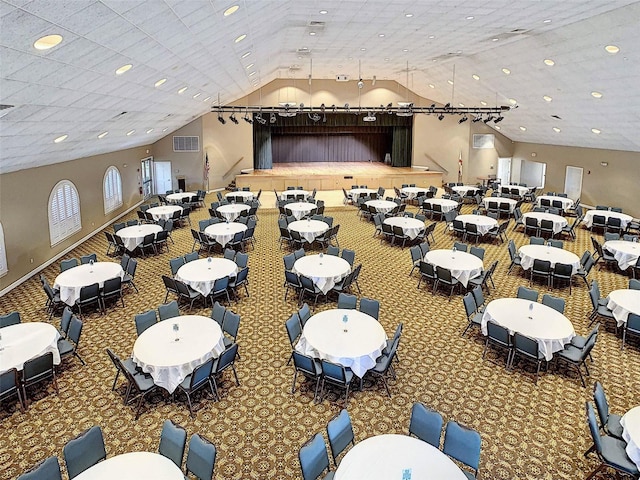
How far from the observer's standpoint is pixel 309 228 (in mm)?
13844

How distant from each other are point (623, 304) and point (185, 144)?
21.5m

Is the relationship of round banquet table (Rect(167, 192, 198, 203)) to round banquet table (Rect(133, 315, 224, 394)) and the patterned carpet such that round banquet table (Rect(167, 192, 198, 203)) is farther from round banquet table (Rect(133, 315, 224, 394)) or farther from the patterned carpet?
round banquet table (Rect(133, 315, 224, 394))

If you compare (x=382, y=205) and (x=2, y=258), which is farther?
(x=382, y=205)

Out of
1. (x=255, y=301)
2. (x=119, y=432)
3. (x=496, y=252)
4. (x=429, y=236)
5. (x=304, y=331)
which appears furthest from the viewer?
(x=429, y=236)

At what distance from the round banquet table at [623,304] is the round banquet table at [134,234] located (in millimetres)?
11941

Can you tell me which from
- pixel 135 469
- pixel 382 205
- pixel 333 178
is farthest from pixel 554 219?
pixel 135 469

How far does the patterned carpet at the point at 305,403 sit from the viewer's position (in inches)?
230

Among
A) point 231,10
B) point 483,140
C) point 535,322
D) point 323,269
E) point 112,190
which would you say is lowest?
point 535,322

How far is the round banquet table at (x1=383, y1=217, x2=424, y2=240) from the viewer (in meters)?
14.4

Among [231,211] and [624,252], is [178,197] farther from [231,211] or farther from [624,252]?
[624,252]

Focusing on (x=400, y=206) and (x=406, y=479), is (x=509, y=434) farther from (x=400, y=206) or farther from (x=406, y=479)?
(x=400, y=206)

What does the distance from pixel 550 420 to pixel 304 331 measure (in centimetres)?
387

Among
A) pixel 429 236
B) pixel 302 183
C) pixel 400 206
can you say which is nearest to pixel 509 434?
pixel 429 236

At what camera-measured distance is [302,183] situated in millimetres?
25359
